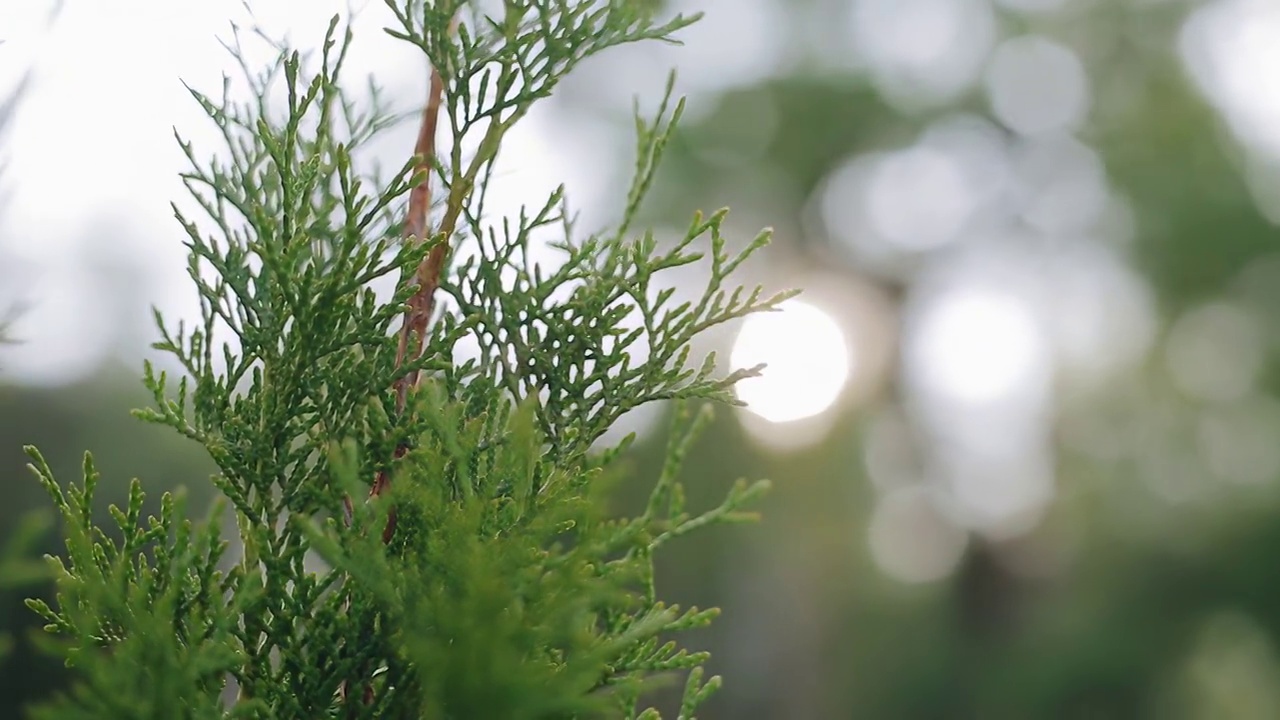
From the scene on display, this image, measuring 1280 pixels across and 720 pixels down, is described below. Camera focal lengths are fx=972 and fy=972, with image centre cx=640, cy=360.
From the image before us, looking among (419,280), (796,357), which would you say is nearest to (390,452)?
(419,280)

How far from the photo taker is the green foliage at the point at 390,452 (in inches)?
53.5

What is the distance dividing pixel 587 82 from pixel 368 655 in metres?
16.7

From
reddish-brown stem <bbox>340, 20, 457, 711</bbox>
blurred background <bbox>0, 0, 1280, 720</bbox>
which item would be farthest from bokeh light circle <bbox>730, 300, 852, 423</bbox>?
reddish-brown stem <bbox>340, 20, 457, 711</bbox>

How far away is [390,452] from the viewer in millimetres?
1646

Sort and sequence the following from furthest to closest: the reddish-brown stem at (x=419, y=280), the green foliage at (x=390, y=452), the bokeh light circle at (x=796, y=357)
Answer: the bokeh light circle at (x=796, y=357)
the reddish-brown stem at (x=419, y=280)
the green foliage at (x=390, y=452)

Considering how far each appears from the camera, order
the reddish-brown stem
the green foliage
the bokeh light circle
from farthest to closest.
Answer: the bokeh light circle
the reddish-brown stem
the green foliage

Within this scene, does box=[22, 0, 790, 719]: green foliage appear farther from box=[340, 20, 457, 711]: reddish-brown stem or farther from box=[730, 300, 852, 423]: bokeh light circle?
box=[730, 300, 852, 423]: bokeh light circle

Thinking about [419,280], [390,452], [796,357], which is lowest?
[390,452]

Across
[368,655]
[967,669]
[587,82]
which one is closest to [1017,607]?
[967,669]

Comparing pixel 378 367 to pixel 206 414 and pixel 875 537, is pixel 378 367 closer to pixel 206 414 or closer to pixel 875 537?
pixel 206 414

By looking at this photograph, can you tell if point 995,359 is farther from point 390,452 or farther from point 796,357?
point 390,452

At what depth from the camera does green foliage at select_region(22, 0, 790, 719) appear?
4.46ft

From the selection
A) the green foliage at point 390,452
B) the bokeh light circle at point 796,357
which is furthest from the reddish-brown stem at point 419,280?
the bokeh light circle at point 796,357

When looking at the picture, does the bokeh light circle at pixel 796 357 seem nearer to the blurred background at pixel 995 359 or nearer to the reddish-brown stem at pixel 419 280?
the blurred background at pixel 995 359
